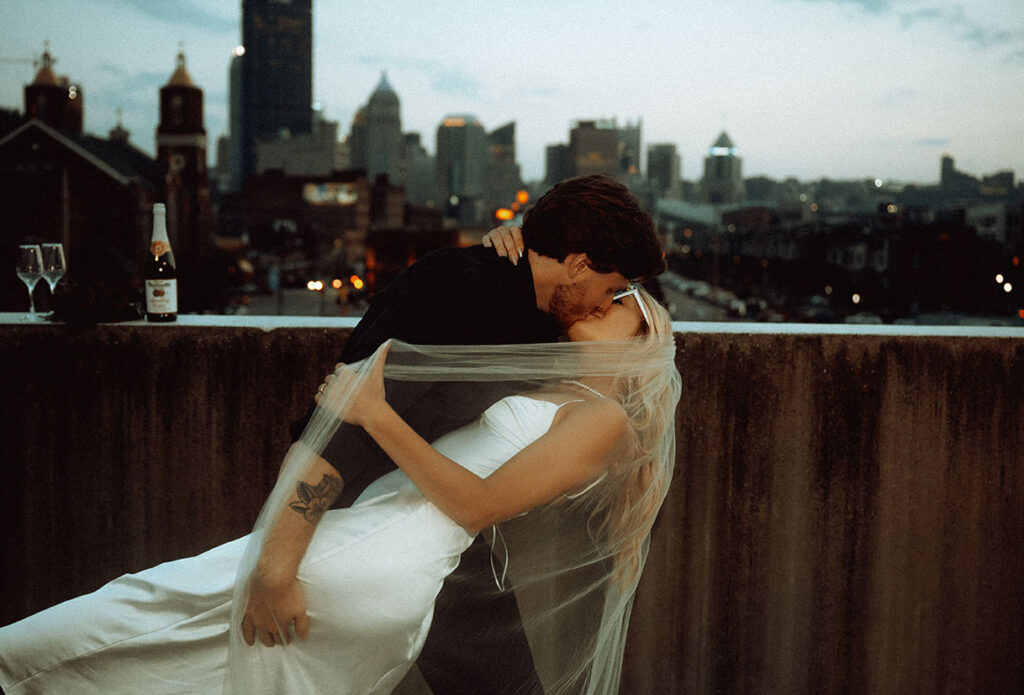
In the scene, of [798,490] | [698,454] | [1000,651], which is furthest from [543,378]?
[1000,651]

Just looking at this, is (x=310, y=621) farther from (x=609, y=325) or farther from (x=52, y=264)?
(x=52, y=264)

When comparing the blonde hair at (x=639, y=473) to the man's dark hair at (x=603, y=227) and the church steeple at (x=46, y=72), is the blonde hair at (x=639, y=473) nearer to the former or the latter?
the man's dark hair at (x=603, y=227)

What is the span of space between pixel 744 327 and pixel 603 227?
1.42 m

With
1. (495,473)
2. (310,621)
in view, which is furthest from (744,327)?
(310,621)

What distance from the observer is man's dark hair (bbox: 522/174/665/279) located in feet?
7.83

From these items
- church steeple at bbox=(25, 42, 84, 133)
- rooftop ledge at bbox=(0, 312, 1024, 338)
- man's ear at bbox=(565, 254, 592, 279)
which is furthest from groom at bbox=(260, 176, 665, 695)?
church steeple at bbox=(25, 42, 84, 133)

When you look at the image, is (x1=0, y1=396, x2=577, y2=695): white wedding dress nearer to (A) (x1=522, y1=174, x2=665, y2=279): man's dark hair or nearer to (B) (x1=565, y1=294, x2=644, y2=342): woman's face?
(B) (x1=565, y1=294, x2=644, y2=342): woman's face

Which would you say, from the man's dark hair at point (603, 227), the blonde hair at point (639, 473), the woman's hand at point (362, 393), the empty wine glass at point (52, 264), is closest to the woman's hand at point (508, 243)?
the man's dark hair at point (603, 227)

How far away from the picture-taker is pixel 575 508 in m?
2.42

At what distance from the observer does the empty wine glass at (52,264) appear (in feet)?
13.1

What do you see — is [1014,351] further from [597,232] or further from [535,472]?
[535,472]

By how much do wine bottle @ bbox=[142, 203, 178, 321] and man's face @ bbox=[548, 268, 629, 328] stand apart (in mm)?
1984

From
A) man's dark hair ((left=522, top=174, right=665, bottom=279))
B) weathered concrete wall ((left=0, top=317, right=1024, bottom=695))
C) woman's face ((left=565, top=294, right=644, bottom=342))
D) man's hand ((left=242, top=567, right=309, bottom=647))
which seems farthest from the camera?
weathered concrete wall ((left=0, top=317, right=1024, bottom=695))

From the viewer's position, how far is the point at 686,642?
138 inches
